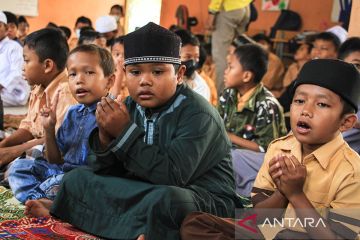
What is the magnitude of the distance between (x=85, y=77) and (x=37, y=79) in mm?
742

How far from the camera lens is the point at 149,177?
8.12 ft

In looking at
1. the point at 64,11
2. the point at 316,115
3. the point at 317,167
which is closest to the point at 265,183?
the point at 317,167

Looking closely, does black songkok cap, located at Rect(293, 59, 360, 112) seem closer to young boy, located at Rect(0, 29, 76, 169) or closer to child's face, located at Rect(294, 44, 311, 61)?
young boy, located at Rect(0, 29, 76, 169)

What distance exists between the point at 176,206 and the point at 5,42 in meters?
4.80

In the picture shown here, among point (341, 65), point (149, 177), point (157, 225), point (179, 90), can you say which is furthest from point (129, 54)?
point (341, 65)

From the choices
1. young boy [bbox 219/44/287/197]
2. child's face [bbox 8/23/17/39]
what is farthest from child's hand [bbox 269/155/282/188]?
child's face [bbox 8/23/17/39]

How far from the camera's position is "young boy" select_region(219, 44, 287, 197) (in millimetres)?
3816

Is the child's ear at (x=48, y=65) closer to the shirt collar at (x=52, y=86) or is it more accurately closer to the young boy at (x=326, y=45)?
the shirt collar at (x=52, y=86)

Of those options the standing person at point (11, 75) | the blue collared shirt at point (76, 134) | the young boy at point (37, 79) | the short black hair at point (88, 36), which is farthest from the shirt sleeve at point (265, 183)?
the standing person at point (11, 75)

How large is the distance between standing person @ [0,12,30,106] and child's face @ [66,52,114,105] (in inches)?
126

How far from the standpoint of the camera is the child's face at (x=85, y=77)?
323 centimetres

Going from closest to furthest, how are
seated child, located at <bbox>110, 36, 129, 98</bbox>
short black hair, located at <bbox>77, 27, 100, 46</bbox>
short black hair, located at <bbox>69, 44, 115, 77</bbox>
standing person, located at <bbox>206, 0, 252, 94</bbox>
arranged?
1. short black hair, located at <bbox>69, 44, 115, 77</bbox>
2. seated child, located at <bbox>110, 36, 129, 98</bbox>
3. short black hair, located at <bbox>77, 27, 100, 46</bbox>
4. standing person, located at <bbox>206, 0, 252, 94</bbox>

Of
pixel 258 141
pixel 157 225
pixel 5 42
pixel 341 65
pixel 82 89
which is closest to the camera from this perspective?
pixel 341 65

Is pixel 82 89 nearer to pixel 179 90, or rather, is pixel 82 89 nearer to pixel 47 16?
pixel 179 90
